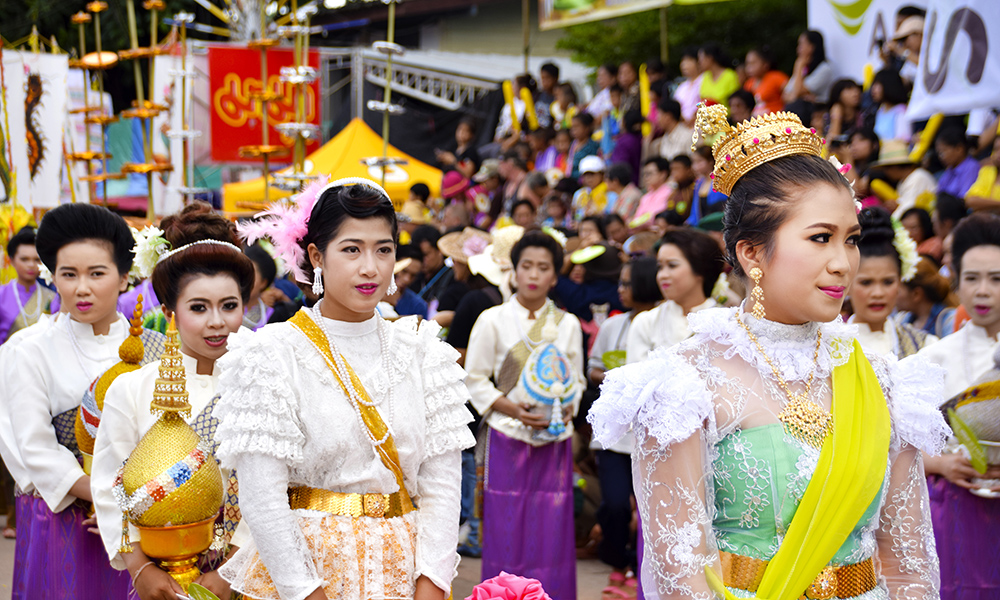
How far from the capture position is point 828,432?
2.13 m

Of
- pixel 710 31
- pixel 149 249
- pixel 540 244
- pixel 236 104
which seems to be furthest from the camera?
pixel 710 31

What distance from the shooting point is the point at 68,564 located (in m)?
3.62

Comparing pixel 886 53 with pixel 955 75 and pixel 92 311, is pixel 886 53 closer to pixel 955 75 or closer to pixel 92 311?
pixel 955 75

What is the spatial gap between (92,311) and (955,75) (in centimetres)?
546

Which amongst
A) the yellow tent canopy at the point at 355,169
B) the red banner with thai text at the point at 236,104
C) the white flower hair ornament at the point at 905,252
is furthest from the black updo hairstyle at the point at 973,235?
the yellow tent canopy at the point at 355,169

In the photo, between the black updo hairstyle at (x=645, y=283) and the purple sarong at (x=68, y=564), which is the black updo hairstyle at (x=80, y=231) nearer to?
the purple sarong at (x=68, y=564)

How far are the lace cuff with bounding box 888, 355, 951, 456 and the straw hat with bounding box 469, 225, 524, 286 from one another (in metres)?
4.27

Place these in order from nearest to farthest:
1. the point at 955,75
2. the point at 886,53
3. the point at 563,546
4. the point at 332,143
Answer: the point at 563,546 < the point at 955,75 < the point at 886,53 < the point at 332,143

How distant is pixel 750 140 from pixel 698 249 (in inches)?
123

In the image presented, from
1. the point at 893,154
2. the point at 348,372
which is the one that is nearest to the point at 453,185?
the point at 893,154

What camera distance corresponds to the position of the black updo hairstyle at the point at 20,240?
6.95 metres

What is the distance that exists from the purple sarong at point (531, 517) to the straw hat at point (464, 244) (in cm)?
217


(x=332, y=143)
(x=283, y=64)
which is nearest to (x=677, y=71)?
(x=332, y=143)

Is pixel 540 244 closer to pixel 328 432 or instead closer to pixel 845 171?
pixel 328 432
